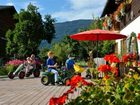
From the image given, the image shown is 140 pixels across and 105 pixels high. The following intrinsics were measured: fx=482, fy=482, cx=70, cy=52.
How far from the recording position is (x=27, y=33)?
1976 inches

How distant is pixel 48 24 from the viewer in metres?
54.8

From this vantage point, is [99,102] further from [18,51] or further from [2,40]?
[2,40]

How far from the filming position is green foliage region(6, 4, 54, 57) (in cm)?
4971

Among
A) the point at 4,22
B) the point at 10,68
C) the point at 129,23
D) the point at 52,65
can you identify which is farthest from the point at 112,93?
the point at 4,22

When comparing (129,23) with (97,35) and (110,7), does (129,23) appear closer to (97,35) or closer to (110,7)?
(97,35)

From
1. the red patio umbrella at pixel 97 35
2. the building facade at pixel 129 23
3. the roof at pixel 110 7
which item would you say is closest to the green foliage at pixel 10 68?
the building facade at pixel 129 23

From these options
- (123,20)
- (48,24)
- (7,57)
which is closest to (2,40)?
(7,57)

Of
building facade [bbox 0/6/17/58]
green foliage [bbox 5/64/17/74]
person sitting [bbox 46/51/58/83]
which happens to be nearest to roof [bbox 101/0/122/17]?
green foliage [bbox 5/64/17/74]

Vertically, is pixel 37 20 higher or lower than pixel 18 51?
higher

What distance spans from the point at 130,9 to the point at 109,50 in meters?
13.1

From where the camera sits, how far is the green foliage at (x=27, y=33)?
49.7m

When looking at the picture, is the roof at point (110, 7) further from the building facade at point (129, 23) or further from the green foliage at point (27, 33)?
the green foliage at point (27, 33)

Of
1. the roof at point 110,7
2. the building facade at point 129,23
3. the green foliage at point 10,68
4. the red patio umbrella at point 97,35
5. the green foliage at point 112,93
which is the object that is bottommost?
the green foliage at point 112,93

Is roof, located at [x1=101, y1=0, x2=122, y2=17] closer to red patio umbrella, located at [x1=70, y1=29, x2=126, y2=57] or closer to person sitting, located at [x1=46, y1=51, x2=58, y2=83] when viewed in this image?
red patio umbrella, located at [x1=70, y1=29, x2=126, y2=57]
